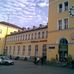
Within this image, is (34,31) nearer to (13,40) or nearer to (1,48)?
(13,40)

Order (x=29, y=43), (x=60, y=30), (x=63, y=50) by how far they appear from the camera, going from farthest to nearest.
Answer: (x=29, y=43) → (x=60, y=30) → (x=63, y=50)

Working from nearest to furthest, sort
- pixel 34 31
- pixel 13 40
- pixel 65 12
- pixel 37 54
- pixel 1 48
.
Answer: pixel 65 12 < pixel 37 54 < pixel 34 31 < pixel 13 40 < pixel 1 48

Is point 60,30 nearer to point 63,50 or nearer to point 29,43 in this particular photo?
point 63,50

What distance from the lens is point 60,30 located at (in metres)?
36.8

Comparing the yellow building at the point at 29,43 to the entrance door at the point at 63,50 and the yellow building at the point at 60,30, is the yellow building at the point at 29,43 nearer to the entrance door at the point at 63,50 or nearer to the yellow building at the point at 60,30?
the yellow building at the point at 60,30

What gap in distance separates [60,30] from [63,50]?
168 inches

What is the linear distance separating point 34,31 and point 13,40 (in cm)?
1573

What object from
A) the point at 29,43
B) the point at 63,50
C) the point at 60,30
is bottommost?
the point at 63,50

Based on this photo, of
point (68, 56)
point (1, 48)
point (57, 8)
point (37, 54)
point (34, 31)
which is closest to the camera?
point (68, 56)

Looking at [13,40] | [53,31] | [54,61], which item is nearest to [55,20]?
[53,31]

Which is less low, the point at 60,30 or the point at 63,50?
the point at 60,30

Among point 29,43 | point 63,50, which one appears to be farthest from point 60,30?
point 29,43

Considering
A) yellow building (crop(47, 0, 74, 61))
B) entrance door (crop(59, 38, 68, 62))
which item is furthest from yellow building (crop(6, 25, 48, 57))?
entrance door (crop(59, 38, 68, 62))

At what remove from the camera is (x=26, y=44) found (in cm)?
5588
